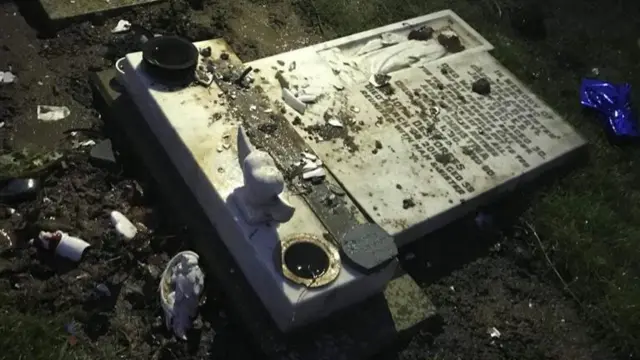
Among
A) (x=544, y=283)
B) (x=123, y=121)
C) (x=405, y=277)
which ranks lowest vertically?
(x=544, y=283)

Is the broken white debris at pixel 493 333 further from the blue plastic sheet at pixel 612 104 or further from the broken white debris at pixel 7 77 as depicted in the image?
the broken white debris at pixel 7 77

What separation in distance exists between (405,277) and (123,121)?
1658 millimetres

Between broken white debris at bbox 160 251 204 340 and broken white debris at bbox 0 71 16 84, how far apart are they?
1.60m

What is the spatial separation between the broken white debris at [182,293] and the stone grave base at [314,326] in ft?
0.40

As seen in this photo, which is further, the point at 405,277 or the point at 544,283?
the point at 544,283

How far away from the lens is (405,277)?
10.8 ft

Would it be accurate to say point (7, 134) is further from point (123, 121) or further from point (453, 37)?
point (453, 37)

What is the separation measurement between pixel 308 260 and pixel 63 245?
1135 mm

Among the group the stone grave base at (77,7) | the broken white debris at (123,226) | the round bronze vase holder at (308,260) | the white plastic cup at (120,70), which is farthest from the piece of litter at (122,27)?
the round bronze vase holder at (308,260)

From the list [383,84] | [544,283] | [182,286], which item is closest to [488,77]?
[383,84]

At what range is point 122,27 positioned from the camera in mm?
4348

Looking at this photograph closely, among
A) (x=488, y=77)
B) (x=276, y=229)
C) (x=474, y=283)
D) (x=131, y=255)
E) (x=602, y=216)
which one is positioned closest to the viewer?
(x=276, y=229)

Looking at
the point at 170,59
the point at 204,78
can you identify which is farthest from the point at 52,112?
the point at 204,78

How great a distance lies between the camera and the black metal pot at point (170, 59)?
3514 millimetres
